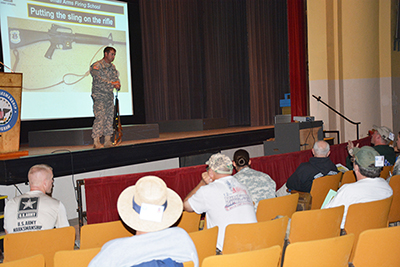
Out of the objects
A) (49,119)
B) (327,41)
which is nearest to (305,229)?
(49,119)

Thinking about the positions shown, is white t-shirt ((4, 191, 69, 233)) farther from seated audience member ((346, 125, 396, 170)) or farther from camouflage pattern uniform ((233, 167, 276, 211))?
seated audience member ((346, 125, 396, 170))

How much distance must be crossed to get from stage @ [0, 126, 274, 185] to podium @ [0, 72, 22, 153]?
0.26 metres

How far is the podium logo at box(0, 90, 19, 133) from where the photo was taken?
420 centimetres

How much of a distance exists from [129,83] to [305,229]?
6.74 metres

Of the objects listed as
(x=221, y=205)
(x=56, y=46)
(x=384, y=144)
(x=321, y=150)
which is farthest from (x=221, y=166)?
(x=56, y=46)

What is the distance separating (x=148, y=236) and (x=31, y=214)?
1.34 meters

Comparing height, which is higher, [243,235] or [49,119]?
[49,119]

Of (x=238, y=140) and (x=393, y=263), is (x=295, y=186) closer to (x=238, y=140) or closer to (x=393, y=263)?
(x=393, y=263)

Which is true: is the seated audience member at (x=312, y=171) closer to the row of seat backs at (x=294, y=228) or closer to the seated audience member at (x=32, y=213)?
the row of seat backs at (x=294, y=228)

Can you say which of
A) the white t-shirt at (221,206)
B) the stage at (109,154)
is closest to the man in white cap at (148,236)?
the white t-shirt at (221,206)

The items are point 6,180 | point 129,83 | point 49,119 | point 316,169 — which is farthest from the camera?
point 129,83

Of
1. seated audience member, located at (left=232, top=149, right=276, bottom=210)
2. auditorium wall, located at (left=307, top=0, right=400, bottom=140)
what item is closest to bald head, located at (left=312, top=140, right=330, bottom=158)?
seated audience member, located at (left=232, top=149, right=276, bottom=210)

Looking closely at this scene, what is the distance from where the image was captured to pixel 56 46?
7.07 meters

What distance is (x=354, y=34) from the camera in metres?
8.67
